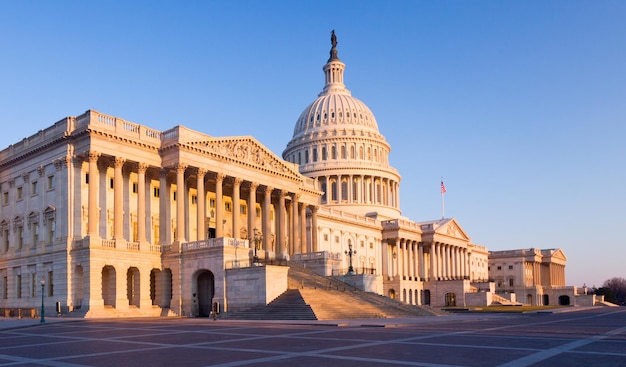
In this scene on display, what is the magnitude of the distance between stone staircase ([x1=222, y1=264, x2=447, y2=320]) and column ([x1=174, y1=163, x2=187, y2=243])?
12.4 metres

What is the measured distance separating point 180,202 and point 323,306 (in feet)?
71.3

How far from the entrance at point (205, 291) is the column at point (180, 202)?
4448 mm

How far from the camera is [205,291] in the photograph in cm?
6625

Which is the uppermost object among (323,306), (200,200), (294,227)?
(200,200)

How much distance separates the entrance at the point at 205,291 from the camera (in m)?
65.5

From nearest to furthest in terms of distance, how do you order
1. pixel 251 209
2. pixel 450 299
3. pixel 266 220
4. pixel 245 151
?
pixel 245 151 → pixel 251 209 → pixel 266 220 → pixel 450 299

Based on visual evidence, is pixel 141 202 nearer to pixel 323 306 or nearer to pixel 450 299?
pixel 323 306

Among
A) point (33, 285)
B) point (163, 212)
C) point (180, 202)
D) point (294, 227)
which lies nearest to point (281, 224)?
point (294, 227)

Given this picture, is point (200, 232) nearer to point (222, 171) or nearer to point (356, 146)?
point (222, 171)

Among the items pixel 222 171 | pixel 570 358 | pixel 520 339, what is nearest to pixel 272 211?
pixel 222 171

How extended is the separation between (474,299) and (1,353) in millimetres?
106066

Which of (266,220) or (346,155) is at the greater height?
(346,155)

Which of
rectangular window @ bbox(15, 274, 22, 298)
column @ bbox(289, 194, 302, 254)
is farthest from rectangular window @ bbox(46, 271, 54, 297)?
column @ bbox(289, 194, 302, 254)

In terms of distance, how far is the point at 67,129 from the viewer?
63000mm
